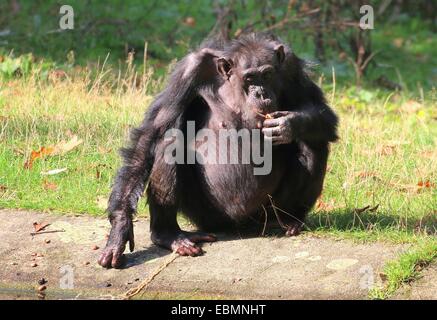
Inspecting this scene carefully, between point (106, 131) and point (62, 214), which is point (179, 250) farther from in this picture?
point (106, 131)

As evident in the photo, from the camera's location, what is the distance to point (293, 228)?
22.0ft

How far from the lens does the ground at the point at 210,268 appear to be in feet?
19.0

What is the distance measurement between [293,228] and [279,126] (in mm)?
824

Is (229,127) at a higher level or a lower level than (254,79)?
lower

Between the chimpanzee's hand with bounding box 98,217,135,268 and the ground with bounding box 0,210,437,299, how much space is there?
0.06m

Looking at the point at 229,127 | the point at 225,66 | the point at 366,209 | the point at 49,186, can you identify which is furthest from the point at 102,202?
the point at 366,209

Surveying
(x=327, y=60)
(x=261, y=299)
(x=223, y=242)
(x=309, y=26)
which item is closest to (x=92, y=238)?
(x=223, y=242)

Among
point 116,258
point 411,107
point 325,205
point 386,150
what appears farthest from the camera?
point 411,107

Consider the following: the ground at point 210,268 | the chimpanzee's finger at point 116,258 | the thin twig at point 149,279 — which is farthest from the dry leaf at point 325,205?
the chimpanzee's finger at point 116,258

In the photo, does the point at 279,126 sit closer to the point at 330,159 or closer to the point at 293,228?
the point at 293,228

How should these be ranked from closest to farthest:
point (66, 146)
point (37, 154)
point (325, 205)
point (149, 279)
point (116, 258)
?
point (149, 279) → point (116, 258) → point (325, 205) → point (37, 154) → point (66, 146)

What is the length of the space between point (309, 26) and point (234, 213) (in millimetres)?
7372

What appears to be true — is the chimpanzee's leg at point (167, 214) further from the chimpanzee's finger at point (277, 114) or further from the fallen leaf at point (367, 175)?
the fallen leaf at point (367, 175)

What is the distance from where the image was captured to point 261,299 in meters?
5.71
